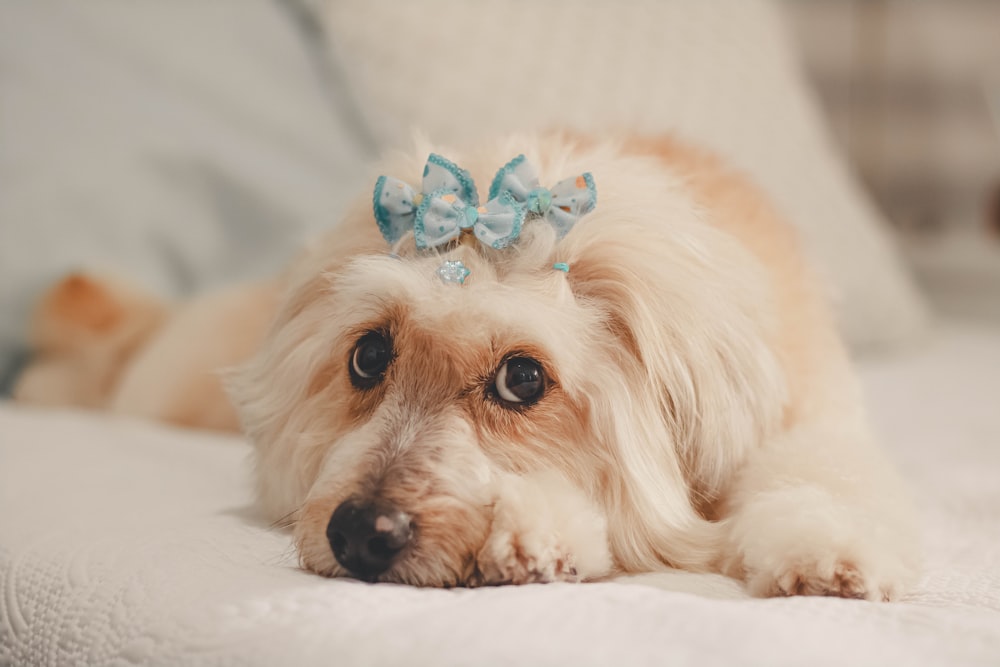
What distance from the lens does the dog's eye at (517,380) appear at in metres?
1.22

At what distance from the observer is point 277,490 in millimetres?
1403

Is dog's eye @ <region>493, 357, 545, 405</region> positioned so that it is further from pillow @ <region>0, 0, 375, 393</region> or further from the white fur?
pillow @ <region>0, 0, 375, 393</region>

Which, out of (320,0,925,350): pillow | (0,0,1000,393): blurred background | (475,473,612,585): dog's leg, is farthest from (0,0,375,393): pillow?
(475,473,612,585): dog's leg

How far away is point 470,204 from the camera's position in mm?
1308

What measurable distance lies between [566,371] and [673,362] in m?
0.14

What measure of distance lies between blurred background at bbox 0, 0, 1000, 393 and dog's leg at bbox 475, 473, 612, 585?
910 millimetres

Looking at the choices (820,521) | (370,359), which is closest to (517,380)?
(370,359)

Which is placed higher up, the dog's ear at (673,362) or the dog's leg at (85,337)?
the dog's ear at (673,362)

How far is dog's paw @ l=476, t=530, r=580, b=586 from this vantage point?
1.06 m

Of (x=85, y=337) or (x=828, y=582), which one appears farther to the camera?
(x=85, y=337)

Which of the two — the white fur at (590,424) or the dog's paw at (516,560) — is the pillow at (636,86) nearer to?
A: the white fur at (590,424)

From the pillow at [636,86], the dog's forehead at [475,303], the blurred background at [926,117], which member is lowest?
the dog's forehead at [475,303]

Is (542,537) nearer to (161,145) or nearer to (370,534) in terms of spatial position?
(370,534)

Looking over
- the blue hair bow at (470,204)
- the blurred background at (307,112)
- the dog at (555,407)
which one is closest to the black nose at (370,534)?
the dog at (555,407)
